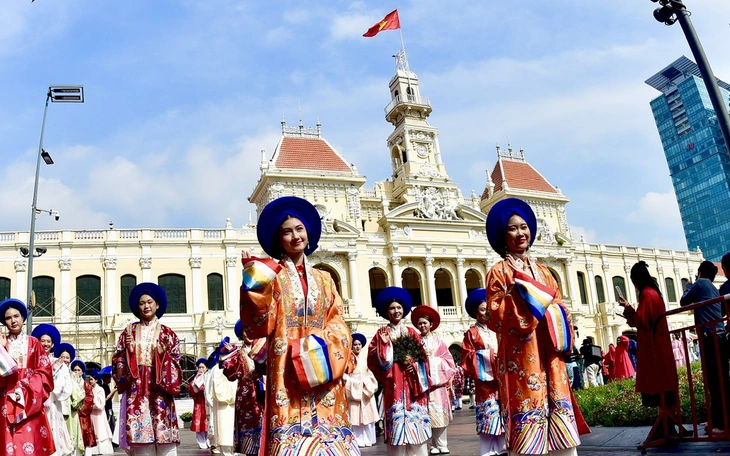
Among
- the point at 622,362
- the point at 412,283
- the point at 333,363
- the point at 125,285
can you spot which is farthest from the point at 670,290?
the point at 333,363

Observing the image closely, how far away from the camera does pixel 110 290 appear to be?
29.8 m

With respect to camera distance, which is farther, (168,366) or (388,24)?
(388,24)

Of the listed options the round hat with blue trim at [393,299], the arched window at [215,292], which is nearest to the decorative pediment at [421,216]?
the arched window at [215,292]

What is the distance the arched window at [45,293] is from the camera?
2919 cm

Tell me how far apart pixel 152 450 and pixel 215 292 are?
87.1 feet

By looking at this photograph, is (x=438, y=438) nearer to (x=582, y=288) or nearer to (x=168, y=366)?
(x=168, y=366)

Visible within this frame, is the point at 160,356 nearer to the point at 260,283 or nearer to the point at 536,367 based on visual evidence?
the point at 260,283

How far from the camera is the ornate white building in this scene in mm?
29562

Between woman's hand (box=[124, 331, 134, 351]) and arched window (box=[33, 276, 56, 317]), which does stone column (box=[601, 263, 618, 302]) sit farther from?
woman's hand (box=[124, 331, 134, 351])

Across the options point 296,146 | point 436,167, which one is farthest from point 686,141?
point 296,146

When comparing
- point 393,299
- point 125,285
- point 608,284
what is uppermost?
point 125,285

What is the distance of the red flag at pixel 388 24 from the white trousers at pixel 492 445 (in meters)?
28.5

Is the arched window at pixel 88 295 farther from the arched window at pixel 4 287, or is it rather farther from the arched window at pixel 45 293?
the arched window at pixel 4 287

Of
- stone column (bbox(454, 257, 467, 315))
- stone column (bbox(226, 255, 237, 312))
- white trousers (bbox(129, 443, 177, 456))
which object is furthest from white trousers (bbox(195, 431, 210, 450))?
stone column (bbox(454, 257, 467, 315))
